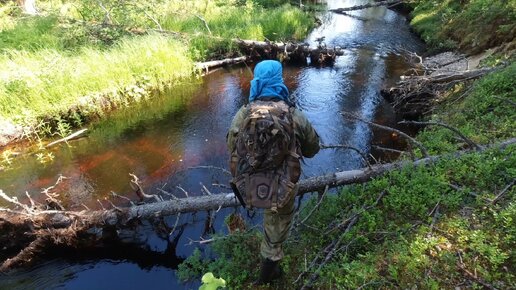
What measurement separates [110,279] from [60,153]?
4204 mm

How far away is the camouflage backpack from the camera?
2.73m

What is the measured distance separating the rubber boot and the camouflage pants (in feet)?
0.26

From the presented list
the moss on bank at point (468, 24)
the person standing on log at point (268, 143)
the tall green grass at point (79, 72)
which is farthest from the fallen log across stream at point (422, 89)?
the tall green grass at point (79, 72)

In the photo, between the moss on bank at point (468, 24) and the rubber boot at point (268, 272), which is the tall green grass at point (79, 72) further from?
the moss on bank at point (468, 24)

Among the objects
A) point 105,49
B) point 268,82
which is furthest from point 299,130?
point 105,49

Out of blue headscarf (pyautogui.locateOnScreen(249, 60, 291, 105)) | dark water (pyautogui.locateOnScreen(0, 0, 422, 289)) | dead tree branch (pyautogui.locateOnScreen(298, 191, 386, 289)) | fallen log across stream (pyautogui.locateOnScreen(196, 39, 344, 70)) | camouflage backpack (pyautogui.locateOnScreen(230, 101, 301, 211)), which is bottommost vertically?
dark water (pyautogui.locateOnScreen(0, 0, 422, 289))

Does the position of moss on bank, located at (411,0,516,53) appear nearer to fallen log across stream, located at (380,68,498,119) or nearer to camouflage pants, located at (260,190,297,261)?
fallen log across stream, located at (380,68,498,119)

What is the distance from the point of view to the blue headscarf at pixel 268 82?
9.97 feet

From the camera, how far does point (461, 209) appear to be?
140 inches

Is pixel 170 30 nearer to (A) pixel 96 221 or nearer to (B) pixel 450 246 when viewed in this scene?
(A) pixel 96 221

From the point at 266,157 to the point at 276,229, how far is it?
100 cm

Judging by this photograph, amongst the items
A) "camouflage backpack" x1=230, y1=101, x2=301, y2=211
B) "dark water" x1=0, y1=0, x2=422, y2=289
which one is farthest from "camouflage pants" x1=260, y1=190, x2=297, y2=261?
"dark water" x1=0, y1=0, x2=422, y2=289

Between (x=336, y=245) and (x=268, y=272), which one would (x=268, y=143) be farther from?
(x=268, y=272)

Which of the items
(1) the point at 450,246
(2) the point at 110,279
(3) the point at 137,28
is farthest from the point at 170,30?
(1) the point at 450,246
